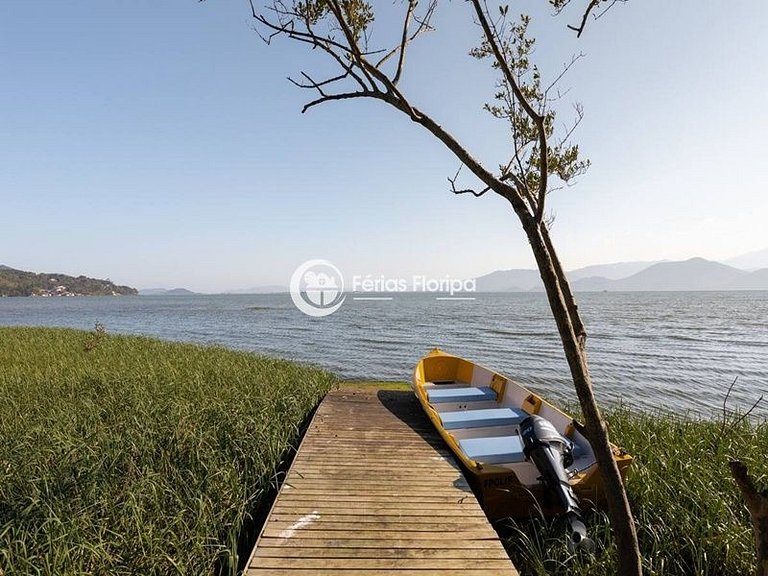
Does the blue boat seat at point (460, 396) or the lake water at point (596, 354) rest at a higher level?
the blue boat seat at point (460, 396)

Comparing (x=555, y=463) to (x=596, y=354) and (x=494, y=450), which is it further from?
(x=596, y=354)

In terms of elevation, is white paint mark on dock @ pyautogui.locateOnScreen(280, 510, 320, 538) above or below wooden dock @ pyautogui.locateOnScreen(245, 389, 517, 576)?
above

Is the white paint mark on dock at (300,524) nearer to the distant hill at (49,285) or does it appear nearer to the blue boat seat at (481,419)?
the blue boat seat at (481,419)

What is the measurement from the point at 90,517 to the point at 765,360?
2388 cm

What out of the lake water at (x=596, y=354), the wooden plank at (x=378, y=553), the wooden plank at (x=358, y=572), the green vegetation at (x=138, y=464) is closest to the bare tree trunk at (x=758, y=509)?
the wooden plank at (x=358, y=572)

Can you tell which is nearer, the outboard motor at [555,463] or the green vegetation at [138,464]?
the green vegetation at [138,464]

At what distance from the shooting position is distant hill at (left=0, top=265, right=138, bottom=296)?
152 metres

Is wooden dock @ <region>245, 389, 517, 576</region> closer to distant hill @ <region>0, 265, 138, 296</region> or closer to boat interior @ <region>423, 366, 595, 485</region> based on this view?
boat interior @ <region>423, 366, 595, 485</region>

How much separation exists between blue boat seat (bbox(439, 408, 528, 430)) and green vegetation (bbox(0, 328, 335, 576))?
91.0 inches

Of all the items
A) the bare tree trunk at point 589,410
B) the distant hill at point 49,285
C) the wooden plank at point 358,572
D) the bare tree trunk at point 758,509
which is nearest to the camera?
the bare tree trunk at point 758,509

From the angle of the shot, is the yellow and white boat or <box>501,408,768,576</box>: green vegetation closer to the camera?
<box>501,408,768,576</box>: green vegetation

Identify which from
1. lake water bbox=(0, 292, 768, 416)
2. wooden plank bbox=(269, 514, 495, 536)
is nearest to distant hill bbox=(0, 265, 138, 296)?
lake water bbox=(0, 292, 768, 416)

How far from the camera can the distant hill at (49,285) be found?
498 feet

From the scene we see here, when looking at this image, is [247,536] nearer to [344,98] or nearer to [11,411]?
[344,98]
